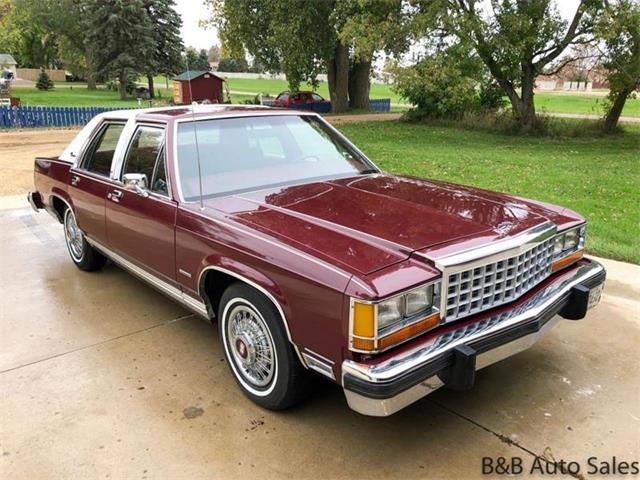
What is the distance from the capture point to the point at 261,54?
26.7 m

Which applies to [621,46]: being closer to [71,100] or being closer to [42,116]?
[42,116]

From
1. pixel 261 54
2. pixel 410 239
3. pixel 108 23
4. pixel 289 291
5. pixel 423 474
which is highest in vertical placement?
pixel 108 23

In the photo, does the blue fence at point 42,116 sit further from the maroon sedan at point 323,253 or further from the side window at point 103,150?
the maroon sedan at point 323,253

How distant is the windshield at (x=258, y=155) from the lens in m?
3.79

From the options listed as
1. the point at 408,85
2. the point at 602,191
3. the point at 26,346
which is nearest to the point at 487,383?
the point at 26,346

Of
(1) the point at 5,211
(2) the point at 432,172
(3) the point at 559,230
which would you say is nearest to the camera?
(3) the point at 559,230

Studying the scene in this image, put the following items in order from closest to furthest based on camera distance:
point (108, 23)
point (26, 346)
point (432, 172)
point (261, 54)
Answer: point (26, 346) < point (432, 172) < point (261, 54) < point (108, 23)

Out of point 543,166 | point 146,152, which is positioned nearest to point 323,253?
point 146,152

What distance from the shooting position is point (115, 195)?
4.32m

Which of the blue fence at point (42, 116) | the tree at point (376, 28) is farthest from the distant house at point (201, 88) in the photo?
the tree at point (376, 28)

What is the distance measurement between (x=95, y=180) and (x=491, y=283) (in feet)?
11.3

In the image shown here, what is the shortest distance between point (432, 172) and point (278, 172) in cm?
741

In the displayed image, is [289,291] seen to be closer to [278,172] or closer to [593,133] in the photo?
[278,172]

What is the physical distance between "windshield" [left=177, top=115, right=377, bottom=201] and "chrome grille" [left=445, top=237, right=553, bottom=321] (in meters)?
1.64
